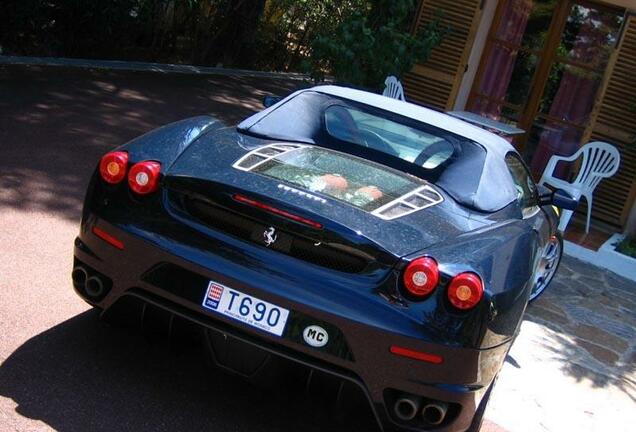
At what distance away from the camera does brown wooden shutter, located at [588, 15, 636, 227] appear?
395 inches

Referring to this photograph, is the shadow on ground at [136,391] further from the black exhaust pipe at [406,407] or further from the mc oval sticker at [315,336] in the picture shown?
the mc oval sticker at [315,336]

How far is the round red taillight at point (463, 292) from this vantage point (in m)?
2.98

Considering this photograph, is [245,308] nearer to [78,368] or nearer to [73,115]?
[78,368]

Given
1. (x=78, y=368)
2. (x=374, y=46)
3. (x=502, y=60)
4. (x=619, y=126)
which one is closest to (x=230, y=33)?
(x=502, y=60)

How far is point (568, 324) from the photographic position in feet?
20.0

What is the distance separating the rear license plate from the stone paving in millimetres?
1603

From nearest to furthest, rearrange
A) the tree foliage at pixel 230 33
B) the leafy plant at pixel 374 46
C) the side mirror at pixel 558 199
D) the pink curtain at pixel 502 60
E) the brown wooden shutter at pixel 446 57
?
the side mirror at pixel 558 199 < the leafy plant at pixel 374 46 < the tree foliage at pixel 230 33 < the brown wooden shutter at pixel 446 57 < the pink curtain at pixel 502 60

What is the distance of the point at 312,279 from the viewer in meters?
3.02

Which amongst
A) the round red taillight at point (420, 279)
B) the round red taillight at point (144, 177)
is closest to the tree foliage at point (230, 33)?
the round red taillight at point (144, 177)

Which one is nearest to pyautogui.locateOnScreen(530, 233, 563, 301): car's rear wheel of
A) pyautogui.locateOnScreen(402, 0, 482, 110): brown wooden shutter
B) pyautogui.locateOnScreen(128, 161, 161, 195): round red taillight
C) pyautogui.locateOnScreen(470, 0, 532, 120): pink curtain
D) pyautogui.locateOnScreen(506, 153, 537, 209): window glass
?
pyautogui.locateOnScreen(506, 153, 537, 209): window glass

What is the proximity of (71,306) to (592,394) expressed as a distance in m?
3.07

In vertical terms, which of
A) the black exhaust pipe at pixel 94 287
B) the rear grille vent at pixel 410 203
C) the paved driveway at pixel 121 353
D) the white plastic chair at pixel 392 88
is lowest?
the paved driveway at pixel 121 353

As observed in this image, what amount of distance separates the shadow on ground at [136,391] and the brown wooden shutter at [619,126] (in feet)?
24.4

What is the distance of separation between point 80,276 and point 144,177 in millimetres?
509
